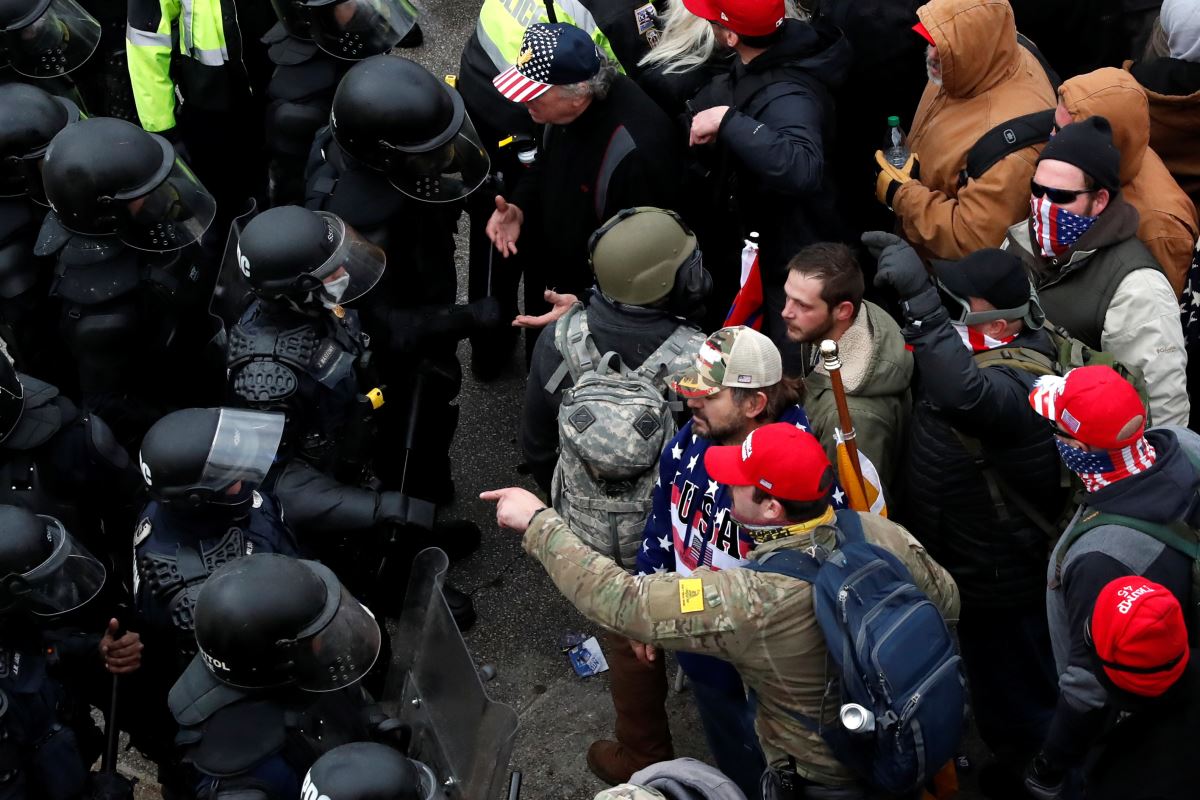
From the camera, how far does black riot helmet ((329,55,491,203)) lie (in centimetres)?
438

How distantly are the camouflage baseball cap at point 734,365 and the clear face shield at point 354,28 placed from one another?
2.46m

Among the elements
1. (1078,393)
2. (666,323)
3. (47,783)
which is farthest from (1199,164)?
(47,783)

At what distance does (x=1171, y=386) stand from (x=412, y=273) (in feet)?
8.92

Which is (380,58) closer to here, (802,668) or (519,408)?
(519,408)

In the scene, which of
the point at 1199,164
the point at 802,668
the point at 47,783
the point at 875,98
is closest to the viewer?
the point at 802,668

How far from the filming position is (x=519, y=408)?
19.2ft

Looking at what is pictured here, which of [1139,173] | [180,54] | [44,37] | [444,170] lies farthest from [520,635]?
[44,37]

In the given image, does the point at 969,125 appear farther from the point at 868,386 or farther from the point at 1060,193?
the point at 868,386

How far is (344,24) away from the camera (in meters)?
5.07

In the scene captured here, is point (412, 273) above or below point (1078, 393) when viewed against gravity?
below

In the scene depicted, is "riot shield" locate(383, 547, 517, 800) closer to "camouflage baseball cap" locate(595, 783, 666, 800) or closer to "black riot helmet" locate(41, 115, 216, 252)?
"camouflage baseball cap" locate(595, 783, 666, 800)

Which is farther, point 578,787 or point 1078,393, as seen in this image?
point 578,787

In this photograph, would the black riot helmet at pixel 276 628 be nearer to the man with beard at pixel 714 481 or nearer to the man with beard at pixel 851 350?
the man with beard at pixel 714 481

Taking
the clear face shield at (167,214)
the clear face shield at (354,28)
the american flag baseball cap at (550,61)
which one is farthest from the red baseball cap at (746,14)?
the clear face shield at (167,214)
